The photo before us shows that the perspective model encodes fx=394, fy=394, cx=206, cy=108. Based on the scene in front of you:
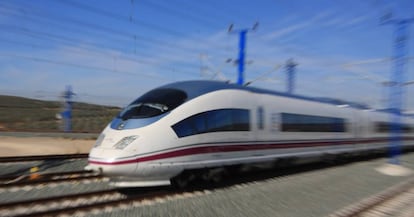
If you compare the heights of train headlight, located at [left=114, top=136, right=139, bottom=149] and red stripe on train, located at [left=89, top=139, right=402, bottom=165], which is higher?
train headlight, located at [left=114, top=136, right=139, bottom=149]

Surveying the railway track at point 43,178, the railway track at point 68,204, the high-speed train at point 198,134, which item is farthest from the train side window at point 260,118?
the railway track at point 43,178

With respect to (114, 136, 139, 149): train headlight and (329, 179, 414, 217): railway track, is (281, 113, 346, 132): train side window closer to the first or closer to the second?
(329, 179, 414, 217): railway track

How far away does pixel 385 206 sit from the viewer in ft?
27.9

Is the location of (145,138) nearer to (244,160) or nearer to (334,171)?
(244,160)

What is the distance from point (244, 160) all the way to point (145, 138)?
10.7 ft

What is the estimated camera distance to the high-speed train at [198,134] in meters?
8.06

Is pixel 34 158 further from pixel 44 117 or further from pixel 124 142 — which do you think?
pixel 44 117

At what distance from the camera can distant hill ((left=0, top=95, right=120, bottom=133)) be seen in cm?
2853

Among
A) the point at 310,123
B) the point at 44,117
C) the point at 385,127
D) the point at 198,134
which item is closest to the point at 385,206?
the point at 198,134

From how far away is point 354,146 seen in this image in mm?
17891

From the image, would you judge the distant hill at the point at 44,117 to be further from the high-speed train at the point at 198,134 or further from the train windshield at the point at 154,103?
the train windshield at the point at 154,103

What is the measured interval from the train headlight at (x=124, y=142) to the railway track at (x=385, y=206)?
4.15 meters

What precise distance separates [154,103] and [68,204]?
9.26 ft

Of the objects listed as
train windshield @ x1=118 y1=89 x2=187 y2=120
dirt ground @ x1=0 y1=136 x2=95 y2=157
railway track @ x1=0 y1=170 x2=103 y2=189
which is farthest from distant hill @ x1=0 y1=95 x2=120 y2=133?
train windshield @ x1=118 y1=89 x2=187 y2=120
